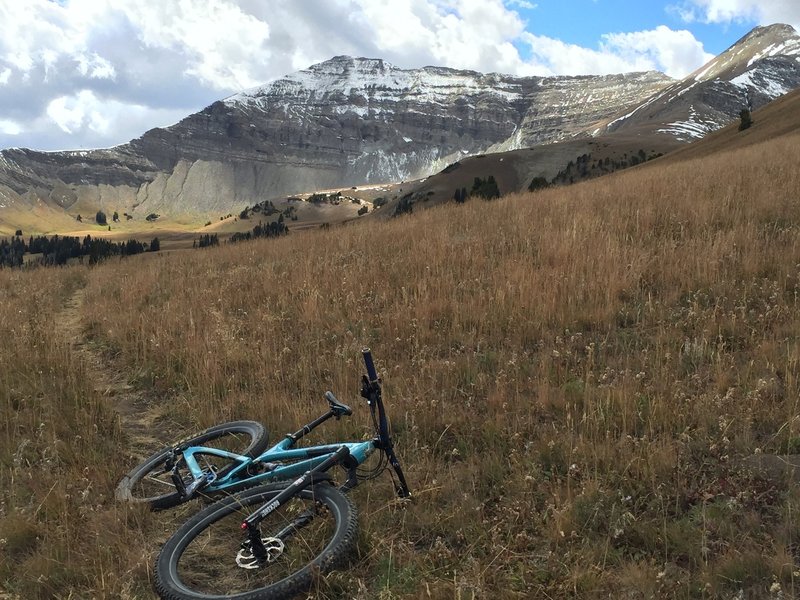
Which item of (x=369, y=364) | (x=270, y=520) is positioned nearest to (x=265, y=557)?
(x=270, y=520)

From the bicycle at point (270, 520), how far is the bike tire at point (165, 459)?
3 centimetres

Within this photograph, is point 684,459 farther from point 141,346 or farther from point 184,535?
point 141,346

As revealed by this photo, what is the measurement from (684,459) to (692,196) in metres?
8.20

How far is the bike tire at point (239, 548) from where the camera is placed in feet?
10.1

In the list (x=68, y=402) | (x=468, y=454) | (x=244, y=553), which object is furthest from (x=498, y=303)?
(x=68, y=402)

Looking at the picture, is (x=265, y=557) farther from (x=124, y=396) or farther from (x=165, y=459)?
(x=124, y=396)

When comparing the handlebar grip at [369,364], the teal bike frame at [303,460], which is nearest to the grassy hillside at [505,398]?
the teal bike frame at [303,460]

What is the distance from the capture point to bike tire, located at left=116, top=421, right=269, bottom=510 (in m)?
4.25

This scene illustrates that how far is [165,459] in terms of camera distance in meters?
4.75

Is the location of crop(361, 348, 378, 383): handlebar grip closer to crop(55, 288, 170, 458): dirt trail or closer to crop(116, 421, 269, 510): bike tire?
crop(116, 421, 269, 510): bike tire

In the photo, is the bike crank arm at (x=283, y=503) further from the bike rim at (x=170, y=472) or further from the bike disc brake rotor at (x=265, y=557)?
the bike rim at (x=170, y=472)

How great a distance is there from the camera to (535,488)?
3.71 m

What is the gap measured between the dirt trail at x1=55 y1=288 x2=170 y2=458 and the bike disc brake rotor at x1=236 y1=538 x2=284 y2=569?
95.3 inches

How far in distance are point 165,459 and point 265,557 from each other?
1.92 m
